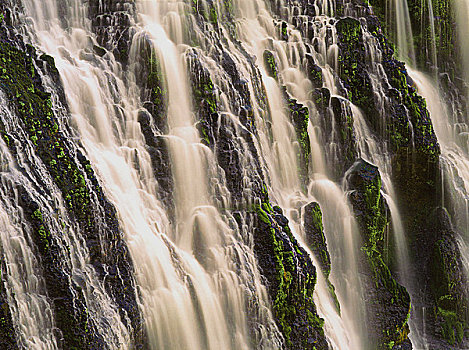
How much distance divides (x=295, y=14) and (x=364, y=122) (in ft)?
14.5

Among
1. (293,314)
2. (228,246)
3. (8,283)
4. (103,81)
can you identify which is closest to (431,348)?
(293,314)

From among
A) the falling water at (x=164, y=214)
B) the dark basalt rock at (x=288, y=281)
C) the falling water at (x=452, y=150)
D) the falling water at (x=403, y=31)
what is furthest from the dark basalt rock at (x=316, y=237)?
the falling water at (x=403, y=31)

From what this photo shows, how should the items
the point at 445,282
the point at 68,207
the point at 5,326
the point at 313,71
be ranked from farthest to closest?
the point at 313,71
the point at 445,282
the point at 68,207
the point at 5,326

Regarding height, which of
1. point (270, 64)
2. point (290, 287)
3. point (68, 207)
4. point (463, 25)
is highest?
point (463, 25)

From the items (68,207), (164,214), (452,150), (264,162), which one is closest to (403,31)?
(452,150)

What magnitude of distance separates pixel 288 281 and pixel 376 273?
4.28m

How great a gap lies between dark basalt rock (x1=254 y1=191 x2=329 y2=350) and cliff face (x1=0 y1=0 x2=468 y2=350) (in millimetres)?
28

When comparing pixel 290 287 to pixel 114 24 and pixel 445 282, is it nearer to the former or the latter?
pixel 445 282

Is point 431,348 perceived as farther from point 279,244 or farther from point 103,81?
point 103,81

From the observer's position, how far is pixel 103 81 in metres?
16.2

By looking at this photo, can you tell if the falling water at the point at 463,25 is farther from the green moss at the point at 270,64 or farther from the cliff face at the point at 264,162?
the green moss at the point at 270,64

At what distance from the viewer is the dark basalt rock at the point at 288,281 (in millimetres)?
14938

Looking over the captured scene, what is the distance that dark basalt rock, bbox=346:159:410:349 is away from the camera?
17.8 metres

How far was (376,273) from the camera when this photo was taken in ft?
60.5
